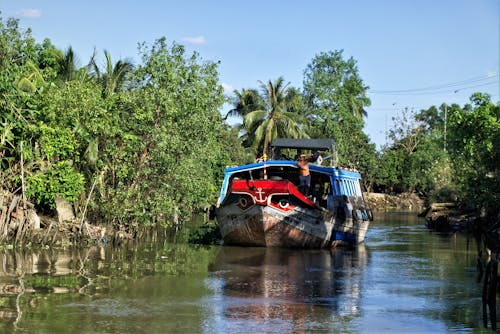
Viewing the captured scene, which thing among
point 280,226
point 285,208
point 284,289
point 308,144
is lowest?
point 284,289

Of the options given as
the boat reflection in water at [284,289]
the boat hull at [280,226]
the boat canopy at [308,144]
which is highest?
the boat canopy at [308,144]

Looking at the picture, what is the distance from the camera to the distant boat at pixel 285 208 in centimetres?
2612

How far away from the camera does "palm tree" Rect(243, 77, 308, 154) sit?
53656 mm

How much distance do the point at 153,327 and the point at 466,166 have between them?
34.9m

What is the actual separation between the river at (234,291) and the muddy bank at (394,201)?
40.8m

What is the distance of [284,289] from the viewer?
1814 centimetres

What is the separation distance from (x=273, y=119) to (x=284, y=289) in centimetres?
3699

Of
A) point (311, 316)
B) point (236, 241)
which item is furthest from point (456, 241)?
point (311, 316)

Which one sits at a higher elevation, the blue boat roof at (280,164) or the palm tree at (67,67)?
the palm tree at (67,67)

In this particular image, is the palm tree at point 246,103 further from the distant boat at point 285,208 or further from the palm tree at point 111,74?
the distant boat at point 285,208

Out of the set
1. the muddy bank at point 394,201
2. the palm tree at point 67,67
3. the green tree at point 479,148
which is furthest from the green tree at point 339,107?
the palm tree at point 67,67

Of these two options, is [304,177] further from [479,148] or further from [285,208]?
[479,148]

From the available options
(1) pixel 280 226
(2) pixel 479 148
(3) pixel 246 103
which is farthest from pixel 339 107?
(1) pixel 280 226

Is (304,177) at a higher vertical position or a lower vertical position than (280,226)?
higher
